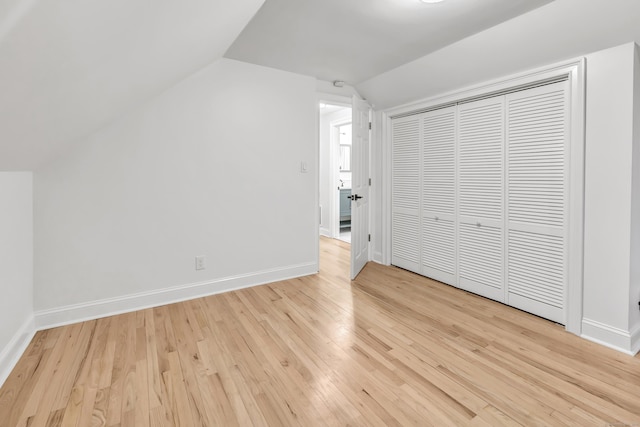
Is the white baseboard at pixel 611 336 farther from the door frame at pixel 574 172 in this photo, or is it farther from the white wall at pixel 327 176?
the white wall at pixel 327 176

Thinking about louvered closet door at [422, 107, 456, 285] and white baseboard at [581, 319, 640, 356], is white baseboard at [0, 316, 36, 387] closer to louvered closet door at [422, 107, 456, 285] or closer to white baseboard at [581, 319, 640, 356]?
louvered closet door at [422, 107, 456, 285]

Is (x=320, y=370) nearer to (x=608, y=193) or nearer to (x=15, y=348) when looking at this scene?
(x=15, y=348)

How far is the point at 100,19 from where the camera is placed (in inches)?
38.4

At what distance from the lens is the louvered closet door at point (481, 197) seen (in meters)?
2.57

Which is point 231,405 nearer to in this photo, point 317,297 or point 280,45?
point 317,297

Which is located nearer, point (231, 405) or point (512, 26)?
point (231, 405)

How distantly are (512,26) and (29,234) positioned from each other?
358 centimetres

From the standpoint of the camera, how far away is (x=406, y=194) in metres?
3.47

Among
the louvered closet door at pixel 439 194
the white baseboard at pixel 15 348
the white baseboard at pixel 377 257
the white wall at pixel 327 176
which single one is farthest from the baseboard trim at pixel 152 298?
the white wall at pixel 327 176

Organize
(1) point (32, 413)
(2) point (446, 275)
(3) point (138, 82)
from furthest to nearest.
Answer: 1. (2) point (446, 275)
2. (3) point (138, 82)
3. (1) point (32, 413)

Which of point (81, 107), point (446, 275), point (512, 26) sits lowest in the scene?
point (446, 275)

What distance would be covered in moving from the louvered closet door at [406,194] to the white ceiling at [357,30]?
731mm

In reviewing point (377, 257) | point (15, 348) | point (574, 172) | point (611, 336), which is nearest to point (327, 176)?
point (377, 257)

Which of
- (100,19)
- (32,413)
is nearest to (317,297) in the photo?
(32,413)
